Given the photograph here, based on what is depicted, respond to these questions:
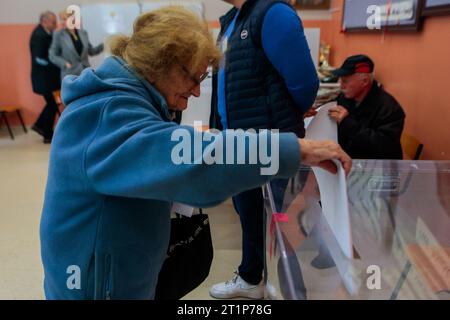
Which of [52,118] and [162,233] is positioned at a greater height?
[162,233]

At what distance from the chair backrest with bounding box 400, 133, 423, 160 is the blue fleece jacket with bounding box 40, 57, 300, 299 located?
164 cm

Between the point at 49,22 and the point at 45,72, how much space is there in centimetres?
60

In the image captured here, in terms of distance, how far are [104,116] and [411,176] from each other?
1040mm

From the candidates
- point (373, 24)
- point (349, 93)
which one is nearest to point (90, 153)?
point (349, 93)

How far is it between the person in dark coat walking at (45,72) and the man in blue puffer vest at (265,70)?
4.05 m

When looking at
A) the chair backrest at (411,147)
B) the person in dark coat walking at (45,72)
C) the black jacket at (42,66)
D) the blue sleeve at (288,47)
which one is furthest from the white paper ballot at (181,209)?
the black jacket at (42,66)

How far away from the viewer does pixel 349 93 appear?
236cm

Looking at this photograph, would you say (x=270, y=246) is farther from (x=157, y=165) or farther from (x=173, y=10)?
(x=173, y=10)

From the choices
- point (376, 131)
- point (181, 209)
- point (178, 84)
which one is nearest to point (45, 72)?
point (376, 131)

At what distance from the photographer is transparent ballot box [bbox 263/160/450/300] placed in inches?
34.6

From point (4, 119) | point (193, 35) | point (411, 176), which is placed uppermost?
point (193, 35)

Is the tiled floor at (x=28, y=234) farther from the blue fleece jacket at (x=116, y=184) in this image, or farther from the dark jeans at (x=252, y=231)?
the blue fleece jacket at (x=116, y=184)

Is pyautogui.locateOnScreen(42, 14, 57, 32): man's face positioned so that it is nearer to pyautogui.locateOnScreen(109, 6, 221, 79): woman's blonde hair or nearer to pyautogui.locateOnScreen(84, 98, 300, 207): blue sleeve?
pyautogui.locateOnScreen(109, 6, 221, 79): woman's blonde hair

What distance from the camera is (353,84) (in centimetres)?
233
